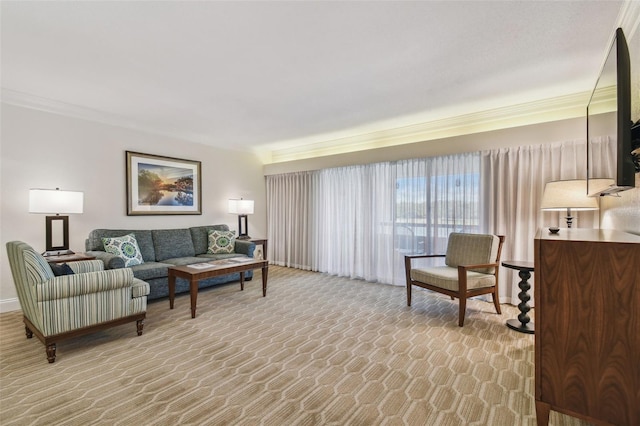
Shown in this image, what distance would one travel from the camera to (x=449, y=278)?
318cm

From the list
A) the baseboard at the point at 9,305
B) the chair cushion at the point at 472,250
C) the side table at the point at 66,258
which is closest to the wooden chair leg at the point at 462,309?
the chair cushion at the point at 472,250

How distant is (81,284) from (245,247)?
2.76 meters

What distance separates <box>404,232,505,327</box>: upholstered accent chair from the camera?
3.07 m

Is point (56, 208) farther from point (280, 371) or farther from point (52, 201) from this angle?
point (280, 371)

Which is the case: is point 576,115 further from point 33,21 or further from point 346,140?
point 33,21

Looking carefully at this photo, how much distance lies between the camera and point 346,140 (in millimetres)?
5496

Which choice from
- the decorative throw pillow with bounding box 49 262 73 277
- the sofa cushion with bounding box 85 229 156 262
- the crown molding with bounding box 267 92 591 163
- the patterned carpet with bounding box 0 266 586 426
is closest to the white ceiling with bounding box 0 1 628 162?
the crown molding with bounding box 267 92 591 163

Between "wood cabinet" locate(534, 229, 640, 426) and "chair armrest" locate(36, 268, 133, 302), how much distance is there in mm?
3085

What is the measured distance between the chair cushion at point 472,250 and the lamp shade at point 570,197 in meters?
0.69

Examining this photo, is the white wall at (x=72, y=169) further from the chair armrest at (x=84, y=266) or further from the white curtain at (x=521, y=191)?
the white curtain at (x=521, y=191)

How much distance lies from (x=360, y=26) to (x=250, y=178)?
4551mm

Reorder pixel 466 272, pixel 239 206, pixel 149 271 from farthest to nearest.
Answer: pixel 239 206
pixel 149 271
pixel 466 272

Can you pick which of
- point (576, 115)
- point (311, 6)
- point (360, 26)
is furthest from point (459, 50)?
point (576, 115)

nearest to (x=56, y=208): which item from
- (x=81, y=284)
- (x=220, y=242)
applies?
(x=81, y=284)
